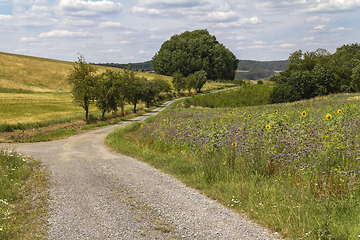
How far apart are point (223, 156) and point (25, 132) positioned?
2207cm

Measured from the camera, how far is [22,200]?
25.7ft

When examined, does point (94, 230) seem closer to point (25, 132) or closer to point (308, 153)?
point (308, 153)

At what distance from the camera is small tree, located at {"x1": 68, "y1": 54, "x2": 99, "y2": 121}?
111ft

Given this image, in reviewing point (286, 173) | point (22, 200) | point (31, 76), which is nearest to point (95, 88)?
point (22, 200)

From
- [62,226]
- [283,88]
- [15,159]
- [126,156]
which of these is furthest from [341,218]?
[283,88]

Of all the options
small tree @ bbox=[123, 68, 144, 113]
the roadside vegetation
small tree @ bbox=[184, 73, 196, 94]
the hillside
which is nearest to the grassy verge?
small tree @ bbox=[123, 68, 144, 113]

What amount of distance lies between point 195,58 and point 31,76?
216ft

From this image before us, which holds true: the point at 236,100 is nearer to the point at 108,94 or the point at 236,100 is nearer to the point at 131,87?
the point at 131,87

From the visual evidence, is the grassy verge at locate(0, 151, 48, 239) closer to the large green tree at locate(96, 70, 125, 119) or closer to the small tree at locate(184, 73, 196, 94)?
the large green tree at locate(96, 70, 125, 119)

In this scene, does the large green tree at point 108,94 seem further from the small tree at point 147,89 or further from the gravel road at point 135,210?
the gravel road at point 135,210

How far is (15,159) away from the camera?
489 inches

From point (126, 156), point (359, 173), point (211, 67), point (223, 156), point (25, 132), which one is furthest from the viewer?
point (211, 67)

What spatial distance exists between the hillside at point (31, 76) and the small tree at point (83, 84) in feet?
141

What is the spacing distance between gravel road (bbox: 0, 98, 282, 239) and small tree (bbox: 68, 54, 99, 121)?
2467cm
